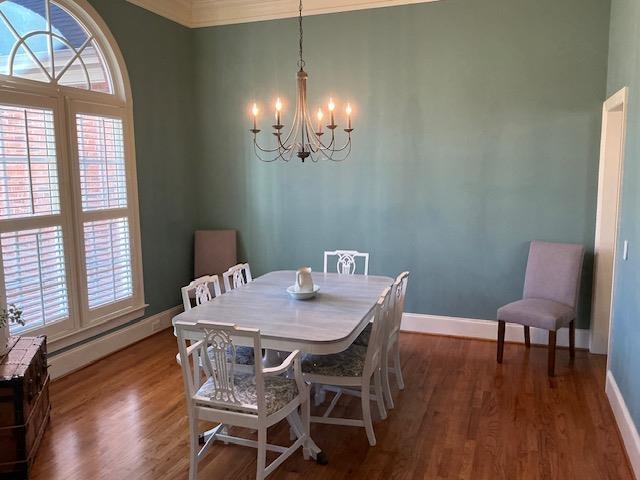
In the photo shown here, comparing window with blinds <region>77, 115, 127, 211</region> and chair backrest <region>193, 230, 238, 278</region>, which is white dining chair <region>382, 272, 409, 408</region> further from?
window with blinds <region>77, 115, 127, 211</region>

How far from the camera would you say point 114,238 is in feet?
14.7

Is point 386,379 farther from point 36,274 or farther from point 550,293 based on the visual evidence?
point 36,274

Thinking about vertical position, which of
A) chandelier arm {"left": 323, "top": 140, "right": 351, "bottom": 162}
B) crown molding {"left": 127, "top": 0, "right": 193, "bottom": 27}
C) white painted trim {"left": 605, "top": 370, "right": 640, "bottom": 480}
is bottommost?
white painted trim {"left": 605, "top": 370, "right": 640, "bottom": 480}

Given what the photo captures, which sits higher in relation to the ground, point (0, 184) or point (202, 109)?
Answer: point (202, 109)

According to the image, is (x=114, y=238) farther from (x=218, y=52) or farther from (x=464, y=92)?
(x=464, y=92)

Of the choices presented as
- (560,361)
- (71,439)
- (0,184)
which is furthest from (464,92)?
(71,439)

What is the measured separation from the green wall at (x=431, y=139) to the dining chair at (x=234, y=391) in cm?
252

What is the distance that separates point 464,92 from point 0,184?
3720 millimetres

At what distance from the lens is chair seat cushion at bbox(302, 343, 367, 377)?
3010 mm

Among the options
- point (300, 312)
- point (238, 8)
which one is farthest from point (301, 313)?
point (238, 8)

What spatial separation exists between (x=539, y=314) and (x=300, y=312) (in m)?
1.99

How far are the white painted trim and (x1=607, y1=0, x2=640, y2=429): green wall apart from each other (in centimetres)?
5

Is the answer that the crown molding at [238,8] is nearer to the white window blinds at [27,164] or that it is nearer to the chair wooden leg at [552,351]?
the white window blinds at [27,164]

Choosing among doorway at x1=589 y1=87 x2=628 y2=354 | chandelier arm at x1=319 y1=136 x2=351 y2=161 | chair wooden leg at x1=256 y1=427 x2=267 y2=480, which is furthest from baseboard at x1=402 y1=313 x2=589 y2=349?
chair wooden leg at x1=256 y1=427 x2=267 y2=480
